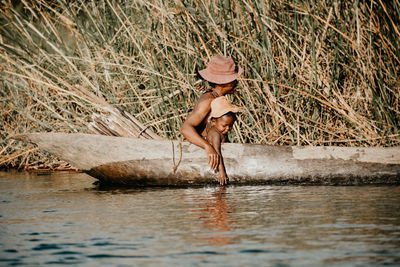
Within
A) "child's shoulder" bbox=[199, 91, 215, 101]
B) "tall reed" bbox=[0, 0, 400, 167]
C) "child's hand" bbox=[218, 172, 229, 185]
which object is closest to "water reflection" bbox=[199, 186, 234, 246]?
"child's hand" bbox=[218, 172, 229, 185]

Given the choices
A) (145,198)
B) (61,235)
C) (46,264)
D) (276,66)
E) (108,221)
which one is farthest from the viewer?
(276,66)

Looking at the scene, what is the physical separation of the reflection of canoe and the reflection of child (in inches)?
2.6

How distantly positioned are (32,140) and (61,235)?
216cm

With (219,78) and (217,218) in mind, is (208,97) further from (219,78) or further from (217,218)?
(217,218)

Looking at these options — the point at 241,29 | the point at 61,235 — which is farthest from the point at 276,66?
the point at 61,235

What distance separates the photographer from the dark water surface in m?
2.85

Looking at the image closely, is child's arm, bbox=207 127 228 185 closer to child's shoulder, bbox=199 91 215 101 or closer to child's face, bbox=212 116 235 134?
child's face, bbox=212 116 235 134

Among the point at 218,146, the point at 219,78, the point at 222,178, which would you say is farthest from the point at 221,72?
the point at 222,178

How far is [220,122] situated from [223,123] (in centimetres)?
3

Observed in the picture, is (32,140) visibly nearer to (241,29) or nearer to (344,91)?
(241,29)

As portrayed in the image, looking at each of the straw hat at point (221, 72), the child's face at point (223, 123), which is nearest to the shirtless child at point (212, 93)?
the straw hat at point (221, 72)

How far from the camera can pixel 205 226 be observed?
352cm

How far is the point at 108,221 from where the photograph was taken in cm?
376

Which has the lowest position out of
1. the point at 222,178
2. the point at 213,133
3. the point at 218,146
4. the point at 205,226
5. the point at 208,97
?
the point at 205,226
